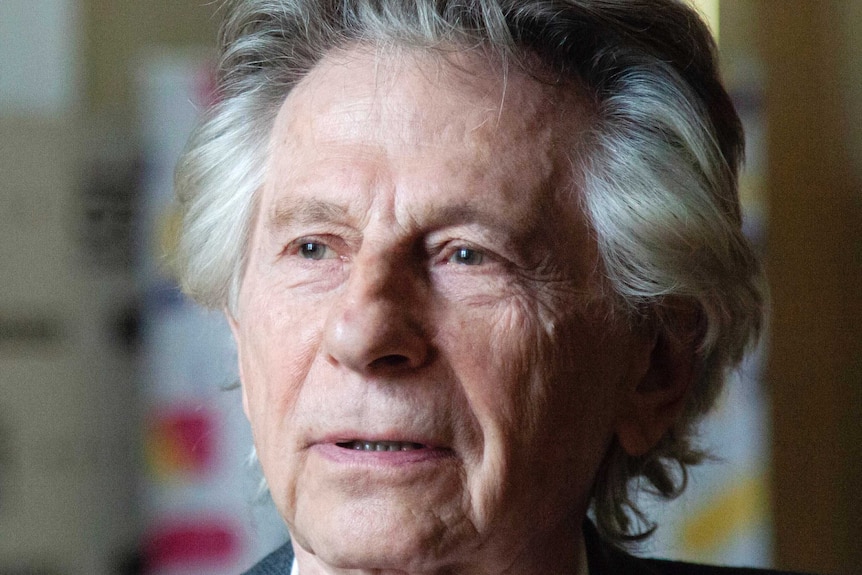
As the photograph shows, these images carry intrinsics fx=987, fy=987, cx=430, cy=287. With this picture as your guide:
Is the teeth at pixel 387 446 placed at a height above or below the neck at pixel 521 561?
above

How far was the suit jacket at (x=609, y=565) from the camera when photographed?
1614 millimetres

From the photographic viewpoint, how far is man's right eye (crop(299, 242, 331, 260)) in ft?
Answer: 4.48

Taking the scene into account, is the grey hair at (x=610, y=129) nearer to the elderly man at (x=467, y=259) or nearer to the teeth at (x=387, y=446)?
the elderly man at (x=467, y=259)

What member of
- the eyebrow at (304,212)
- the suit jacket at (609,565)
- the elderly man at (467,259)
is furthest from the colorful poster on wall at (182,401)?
the eyebrow at (304,212)

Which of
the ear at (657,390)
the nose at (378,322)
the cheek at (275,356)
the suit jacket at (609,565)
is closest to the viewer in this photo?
the nose at (378,322)

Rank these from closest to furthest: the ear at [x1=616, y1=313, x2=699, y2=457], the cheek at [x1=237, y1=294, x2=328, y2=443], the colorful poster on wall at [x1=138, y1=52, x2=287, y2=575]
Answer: the cheek at [x1=237, y1=294, x2=328, y2=443] < the ear at [x1=616, y1=313, x2=699, y2=457] < the colorful poster on wall at [x1=138, y1=52, x2=287, y2=575]

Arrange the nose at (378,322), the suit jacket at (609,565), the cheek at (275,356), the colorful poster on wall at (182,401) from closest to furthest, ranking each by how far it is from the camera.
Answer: the nose at (378,322) → the cheek at (275,356) → the suit jacket at (609,565) → the colorful poster on wall at (182,401)

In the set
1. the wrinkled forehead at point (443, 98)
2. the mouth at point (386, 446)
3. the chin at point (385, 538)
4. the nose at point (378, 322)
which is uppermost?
the wrinkled forehead at point (443, 98)

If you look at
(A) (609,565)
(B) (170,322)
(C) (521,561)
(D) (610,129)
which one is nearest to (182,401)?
(B) (170,322)

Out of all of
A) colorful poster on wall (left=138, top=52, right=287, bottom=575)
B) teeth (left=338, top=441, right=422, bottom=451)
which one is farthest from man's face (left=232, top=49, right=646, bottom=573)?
colorful poster on wall (left=138, top=52, right=287, bottom=575)

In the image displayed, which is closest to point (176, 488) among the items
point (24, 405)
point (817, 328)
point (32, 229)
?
point (24, 405)

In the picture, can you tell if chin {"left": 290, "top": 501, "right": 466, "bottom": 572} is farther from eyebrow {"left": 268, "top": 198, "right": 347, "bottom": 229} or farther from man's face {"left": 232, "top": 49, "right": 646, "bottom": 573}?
eyebrow {"left": 268, "top": 198, "right": 347, "bottom": 229}

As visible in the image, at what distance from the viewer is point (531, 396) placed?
129cm

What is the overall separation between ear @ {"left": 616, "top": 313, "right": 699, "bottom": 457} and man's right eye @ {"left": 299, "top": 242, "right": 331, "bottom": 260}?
0.49 metres
